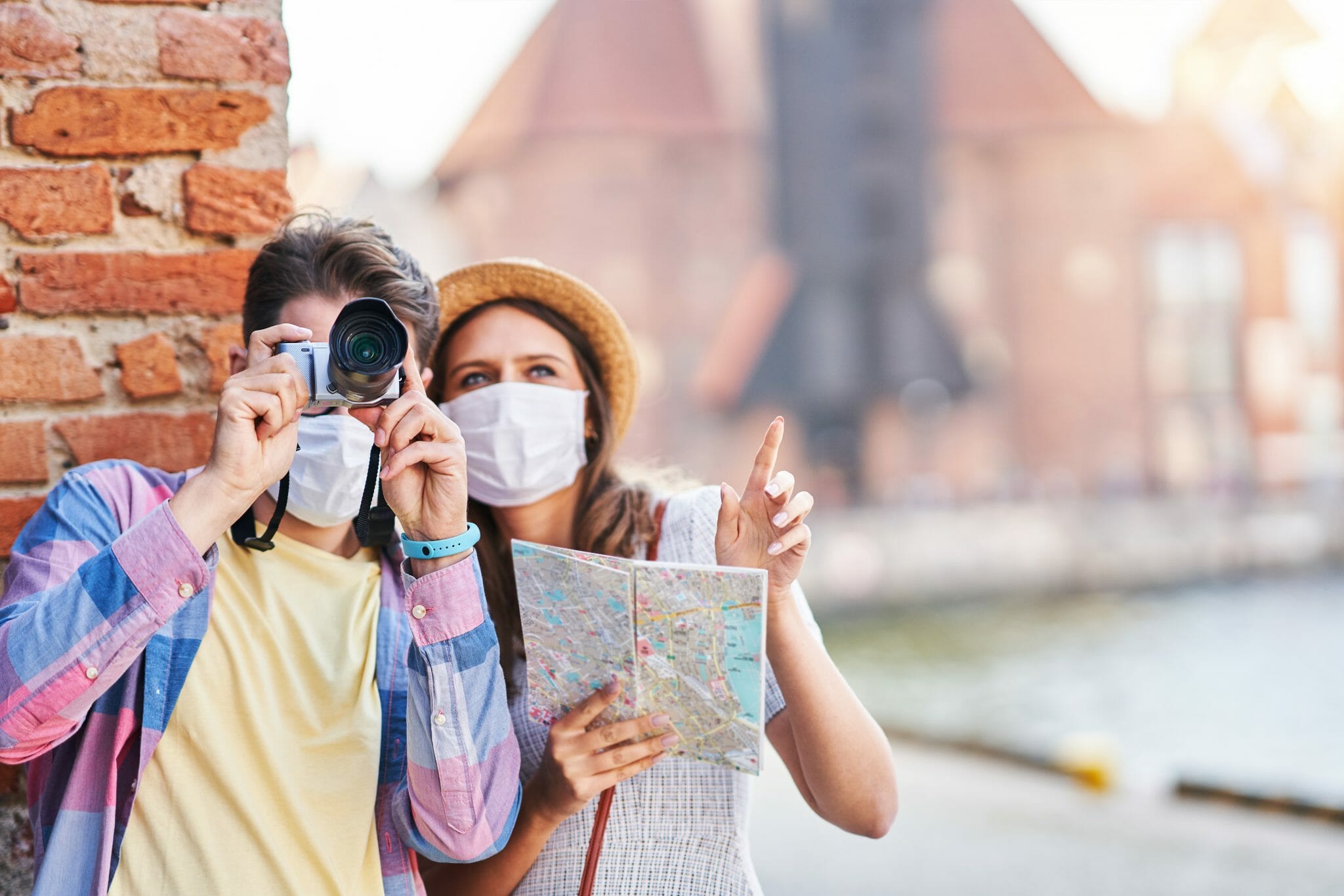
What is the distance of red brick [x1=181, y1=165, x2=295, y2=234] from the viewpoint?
90.7 inches

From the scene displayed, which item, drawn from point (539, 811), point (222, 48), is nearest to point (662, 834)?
point (539, 811)

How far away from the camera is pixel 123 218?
225cm

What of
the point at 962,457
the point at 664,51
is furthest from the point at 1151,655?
→ the point at 664,51

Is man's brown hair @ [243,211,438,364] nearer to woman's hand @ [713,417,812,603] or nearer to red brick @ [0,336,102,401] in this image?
red brick @ [0,336,102,401]

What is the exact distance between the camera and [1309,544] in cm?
3048

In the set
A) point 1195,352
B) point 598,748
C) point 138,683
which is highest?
point 1195,352

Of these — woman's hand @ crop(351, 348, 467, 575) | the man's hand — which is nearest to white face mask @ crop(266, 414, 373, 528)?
woman's hand @ crop(351, 348, 467, 575)

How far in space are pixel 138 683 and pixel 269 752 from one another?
8.5 inches

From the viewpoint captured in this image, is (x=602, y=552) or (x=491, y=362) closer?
(x=602, y=552)

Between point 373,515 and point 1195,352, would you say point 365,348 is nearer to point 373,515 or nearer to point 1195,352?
point 373,515

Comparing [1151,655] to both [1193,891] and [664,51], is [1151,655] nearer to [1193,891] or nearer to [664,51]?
[1193,891]

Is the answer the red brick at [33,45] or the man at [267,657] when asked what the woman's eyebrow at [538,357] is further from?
the red brick at [33,45]

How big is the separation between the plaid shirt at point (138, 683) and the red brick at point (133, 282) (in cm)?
47

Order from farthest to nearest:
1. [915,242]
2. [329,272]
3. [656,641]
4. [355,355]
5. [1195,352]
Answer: [1195,352] < [915,242] < [329,272] < [656,641] < [355,355]
